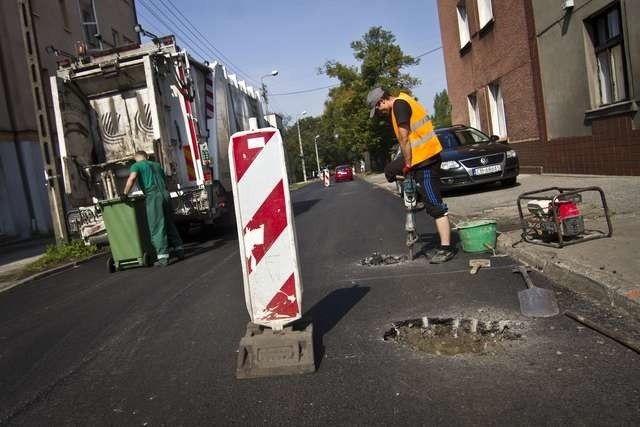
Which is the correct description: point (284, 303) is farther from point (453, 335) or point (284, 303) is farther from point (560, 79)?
point (560, 79)

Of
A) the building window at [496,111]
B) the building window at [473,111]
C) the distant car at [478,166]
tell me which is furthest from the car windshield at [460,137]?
the building window at [473,111]

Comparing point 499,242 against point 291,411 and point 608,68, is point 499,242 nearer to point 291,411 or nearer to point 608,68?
point 291,411

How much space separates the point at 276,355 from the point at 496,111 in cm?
1713

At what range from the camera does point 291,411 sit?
3113mm

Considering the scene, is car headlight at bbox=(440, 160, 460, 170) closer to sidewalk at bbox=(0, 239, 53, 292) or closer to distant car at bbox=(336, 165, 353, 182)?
sidewalk at bbox=(0, 239, 53, 292)

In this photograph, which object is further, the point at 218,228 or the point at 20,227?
the point at 20,227

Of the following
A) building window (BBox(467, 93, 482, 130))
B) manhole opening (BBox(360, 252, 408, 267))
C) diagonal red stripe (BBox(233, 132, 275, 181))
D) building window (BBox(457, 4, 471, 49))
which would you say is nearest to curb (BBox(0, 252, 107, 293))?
manhole opening (BBox(360, 252, 408, 267))

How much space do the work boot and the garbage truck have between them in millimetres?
5410

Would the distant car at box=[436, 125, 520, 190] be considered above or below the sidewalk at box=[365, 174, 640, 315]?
above

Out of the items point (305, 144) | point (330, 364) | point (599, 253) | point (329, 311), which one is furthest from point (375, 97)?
point (305, 144)

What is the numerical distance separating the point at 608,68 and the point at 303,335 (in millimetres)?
10071

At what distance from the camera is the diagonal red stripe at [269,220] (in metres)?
3.84

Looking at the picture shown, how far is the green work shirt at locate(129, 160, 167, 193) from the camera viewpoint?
9008mm

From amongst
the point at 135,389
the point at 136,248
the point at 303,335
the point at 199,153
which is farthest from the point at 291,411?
the point at 199,153
